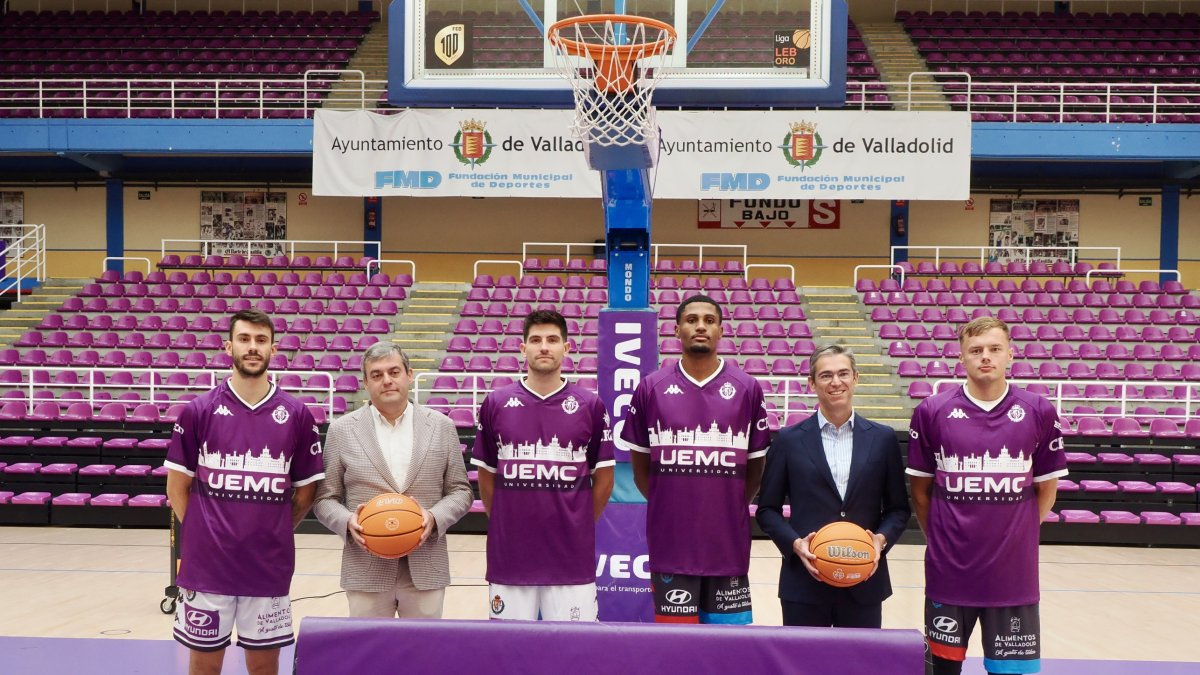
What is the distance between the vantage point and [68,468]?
10438mm

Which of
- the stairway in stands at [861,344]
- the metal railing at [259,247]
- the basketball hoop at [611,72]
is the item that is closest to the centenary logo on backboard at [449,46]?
the basketball hoop at [611,72]

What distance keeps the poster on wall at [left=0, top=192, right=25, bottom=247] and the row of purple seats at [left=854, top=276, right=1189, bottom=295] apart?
15839 millimetres

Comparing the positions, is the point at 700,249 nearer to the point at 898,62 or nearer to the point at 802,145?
the point at 802,145

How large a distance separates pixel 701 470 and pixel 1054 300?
491 inches

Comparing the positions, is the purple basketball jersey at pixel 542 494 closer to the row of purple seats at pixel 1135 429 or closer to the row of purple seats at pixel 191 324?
the row of purple seats at pixel 1135 429

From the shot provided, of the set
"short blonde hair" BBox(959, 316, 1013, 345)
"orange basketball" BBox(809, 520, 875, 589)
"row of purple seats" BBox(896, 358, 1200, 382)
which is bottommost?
"orange basketball" BBox(809, 520, 875, 589)

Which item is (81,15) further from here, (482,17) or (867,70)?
(482,17)

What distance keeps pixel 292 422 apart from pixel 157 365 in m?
9.90

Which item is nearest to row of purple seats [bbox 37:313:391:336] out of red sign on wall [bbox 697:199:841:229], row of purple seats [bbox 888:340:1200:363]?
red sign on wall [bbox 697:199:841:229]

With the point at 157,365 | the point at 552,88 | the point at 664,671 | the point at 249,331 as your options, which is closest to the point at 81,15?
the point at 157,365

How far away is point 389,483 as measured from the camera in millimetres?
3883

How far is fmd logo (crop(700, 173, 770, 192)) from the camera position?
49.2ft

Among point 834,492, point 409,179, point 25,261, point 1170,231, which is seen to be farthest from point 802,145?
point 25,261

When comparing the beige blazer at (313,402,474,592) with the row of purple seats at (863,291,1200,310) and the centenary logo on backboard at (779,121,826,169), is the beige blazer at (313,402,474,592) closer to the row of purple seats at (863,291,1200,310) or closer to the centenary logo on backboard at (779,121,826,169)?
the centenary logo on backboard at (779,121,826,169)
